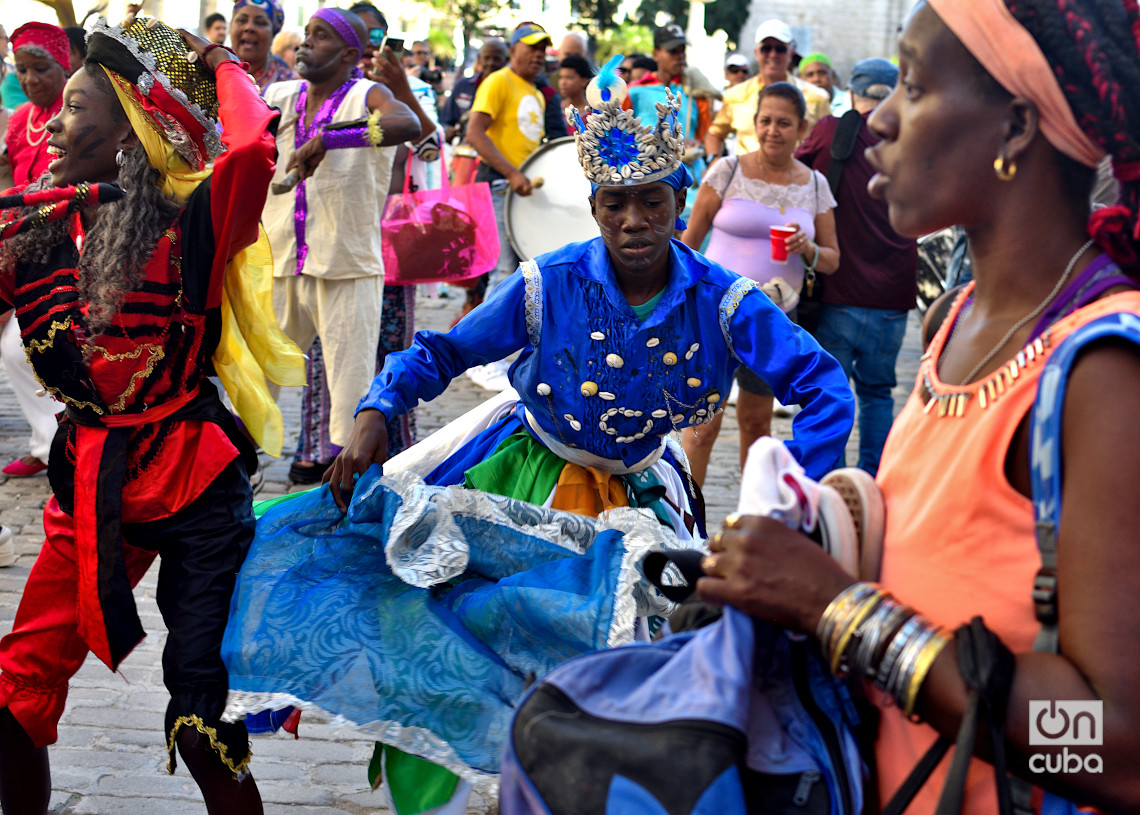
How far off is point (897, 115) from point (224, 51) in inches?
85.2

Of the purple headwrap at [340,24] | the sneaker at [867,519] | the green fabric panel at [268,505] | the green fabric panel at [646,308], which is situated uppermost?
the purple headwrap at [340,24]

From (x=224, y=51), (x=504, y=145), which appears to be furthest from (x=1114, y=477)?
(x=504, y=145)

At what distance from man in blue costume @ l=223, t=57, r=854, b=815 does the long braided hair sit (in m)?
1.32

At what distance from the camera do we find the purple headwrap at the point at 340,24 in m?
5.52

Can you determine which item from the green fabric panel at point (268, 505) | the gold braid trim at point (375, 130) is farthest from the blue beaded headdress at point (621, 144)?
the gold braid trim at point (375, 130)

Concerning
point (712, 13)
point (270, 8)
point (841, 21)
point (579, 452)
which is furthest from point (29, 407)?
point (841, 21)

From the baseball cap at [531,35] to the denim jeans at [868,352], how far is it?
11.7 feet

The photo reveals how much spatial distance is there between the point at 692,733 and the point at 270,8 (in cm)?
628

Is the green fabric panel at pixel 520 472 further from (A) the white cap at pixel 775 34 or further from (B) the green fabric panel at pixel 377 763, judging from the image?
(A) the white cap at pixel 775 34

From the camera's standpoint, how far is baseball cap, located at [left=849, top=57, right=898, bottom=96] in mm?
6234

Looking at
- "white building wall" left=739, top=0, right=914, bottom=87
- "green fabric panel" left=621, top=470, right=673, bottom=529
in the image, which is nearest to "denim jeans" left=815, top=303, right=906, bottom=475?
"green fabric panel" left=621, top=470, right=673, bottom=529

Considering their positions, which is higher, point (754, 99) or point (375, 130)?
point (754, 99)

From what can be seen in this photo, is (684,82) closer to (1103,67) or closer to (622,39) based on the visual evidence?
(1103,67)

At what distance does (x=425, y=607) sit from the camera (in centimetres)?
243
